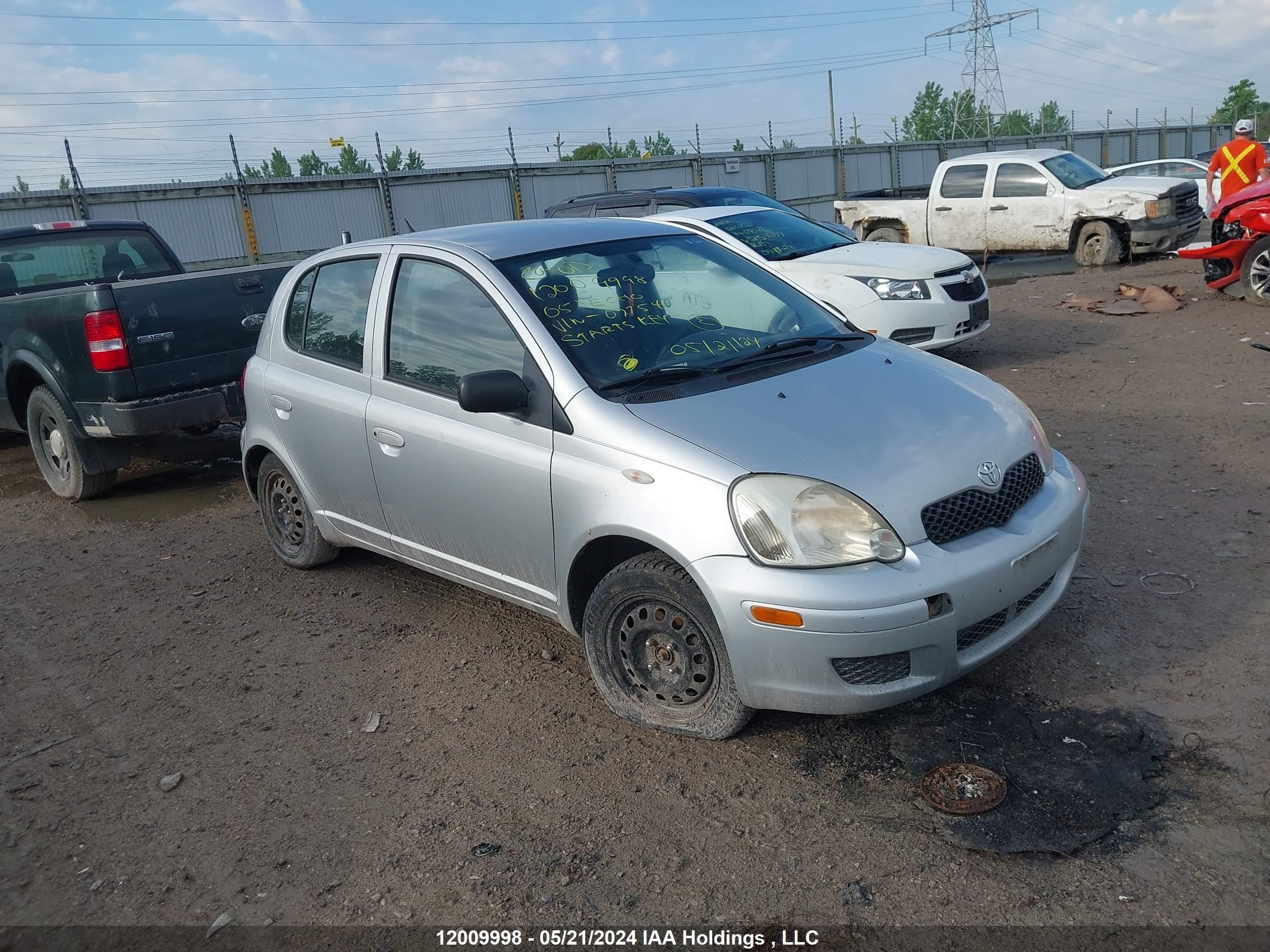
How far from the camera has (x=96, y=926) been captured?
117 inches

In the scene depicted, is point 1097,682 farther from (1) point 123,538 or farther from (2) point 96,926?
(1) point 123,538

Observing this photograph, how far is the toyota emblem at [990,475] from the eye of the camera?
11.6 feet

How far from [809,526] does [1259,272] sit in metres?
9.48

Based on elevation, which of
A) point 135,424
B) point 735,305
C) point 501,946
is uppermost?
point 735,305

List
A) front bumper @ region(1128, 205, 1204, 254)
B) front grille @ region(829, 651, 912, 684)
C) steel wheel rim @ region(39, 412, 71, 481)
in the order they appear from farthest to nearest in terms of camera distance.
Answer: front bumper @ region(1128, 205, 1204, 254)
steel wheel rim @ region(39, 412, 71, 481)
front grille @ region(829, 651, 912, 684)

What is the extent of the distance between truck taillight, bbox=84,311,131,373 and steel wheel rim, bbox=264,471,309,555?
1981 millimetres

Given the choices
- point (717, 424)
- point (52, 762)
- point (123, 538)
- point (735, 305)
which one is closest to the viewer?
point (717, 424)

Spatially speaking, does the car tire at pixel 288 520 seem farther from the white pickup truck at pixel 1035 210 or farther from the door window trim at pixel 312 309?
the white pickup truck at pixel 1035 210

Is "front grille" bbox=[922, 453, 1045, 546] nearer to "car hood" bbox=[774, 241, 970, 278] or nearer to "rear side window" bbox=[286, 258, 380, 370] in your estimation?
"rear side window" bbox=[286, 258, 380, 370]

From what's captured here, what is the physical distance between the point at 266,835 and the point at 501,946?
1.02 m

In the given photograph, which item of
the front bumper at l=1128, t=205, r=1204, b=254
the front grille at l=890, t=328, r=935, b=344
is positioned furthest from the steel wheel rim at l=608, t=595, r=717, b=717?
the front bumper at l=1128, t=205, r=1204, b=254

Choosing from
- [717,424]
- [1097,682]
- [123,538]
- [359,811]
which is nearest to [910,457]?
[717,424]

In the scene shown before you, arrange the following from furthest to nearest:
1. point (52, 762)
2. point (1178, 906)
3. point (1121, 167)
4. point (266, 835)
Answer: point (1121, 167), point (52, 762), point (266, 835), point (1178, 906)

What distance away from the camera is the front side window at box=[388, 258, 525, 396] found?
4.12 m
